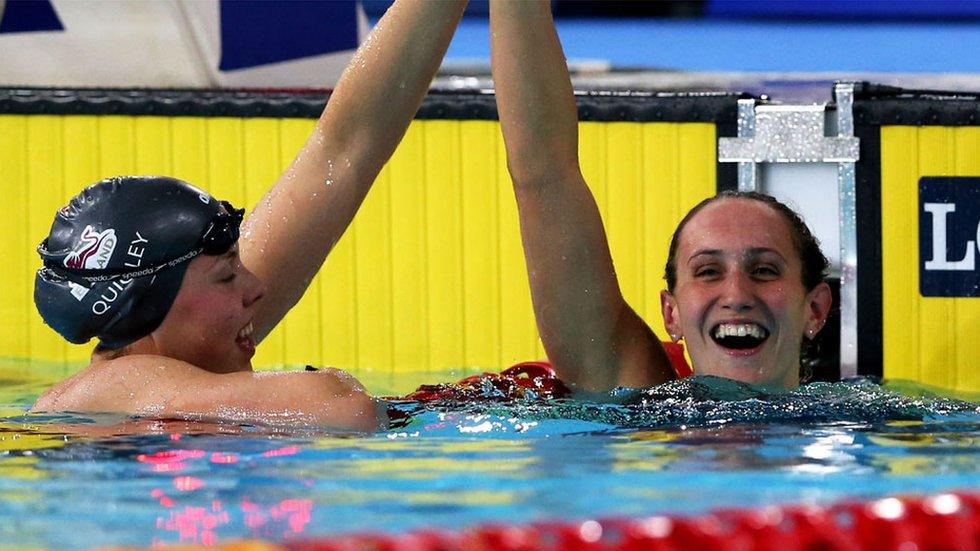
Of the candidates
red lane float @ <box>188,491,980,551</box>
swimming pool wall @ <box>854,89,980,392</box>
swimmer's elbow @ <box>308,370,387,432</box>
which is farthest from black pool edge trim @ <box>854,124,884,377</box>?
red lane float @ <box>188,491,980,551</box>

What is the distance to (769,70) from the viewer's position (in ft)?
23.4

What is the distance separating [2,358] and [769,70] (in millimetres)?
4252

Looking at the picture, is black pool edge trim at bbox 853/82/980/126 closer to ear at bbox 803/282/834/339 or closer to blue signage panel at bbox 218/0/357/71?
ear at bbox 803/282/834/339

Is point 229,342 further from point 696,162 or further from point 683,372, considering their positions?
point 696,162

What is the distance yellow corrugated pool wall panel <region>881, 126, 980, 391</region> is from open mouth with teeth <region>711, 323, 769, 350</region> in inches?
38.8

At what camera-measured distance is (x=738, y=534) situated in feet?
5.17

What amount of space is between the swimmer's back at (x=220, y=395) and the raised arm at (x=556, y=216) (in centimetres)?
43

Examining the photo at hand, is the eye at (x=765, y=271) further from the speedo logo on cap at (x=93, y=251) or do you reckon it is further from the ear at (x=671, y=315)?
the speedo logo on cap at (x=93, y=251)

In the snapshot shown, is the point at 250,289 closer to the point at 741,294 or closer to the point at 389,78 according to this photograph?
the point at 389,78

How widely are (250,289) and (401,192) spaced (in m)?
1.34

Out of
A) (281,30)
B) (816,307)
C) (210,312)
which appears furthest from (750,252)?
(281,30)

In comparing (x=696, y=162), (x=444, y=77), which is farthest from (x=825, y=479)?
(x=444, y=77)

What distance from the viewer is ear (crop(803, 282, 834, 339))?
2744 millimetres

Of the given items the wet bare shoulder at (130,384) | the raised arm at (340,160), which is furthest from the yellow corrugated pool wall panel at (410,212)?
the wet bare shoulder at (130,384)
